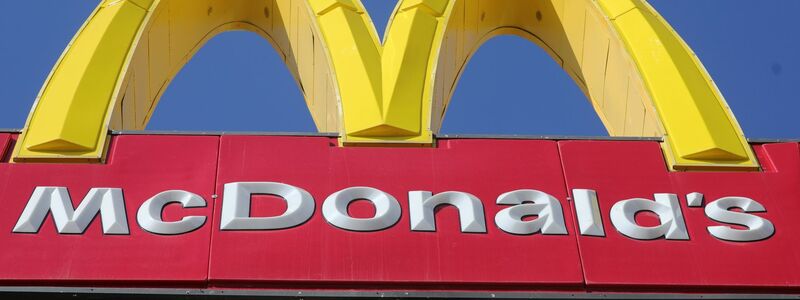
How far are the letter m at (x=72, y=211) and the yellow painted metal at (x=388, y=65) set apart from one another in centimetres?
54

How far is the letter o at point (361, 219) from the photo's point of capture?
10680 mm

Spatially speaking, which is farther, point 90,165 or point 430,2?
point 430,2

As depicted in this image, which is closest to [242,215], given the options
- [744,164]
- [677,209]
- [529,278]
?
[529,278]

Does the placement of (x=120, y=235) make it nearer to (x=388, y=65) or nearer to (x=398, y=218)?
(x=398, y=218)

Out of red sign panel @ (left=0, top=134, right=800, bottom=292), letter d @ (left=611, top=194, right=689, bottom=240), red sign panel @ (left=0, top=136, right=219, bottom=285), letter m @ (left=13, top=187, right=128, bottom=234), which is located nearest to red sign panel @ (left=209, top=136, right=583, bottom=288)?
red sign panel @ (left=0, top=134, right=800, bottom=292)

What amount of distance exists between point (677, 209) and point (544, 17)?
473 cm

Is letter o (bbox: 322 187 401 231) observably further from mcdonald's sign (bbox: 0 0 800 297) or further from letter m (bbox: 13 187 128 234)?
letter m (bbox: 13 187 128 234)

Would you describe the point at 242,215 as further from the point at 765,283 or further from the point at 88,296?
the point at 765,283

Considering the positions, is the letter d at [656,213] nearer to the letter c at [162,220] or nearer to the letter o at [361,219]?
the letter o at [361,219]

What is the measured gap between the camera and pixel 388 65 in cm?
1270

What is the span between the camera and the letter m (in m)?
10.6

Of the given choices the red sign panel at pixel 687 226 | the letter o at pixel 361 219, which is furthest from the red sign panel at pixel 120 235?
the red sign panel at pixel 687 226

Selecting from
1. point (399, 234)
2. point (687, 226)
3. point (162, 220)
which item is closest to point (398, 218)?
point (399, 234)

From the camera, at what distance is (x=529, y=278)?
1028 centimetres
